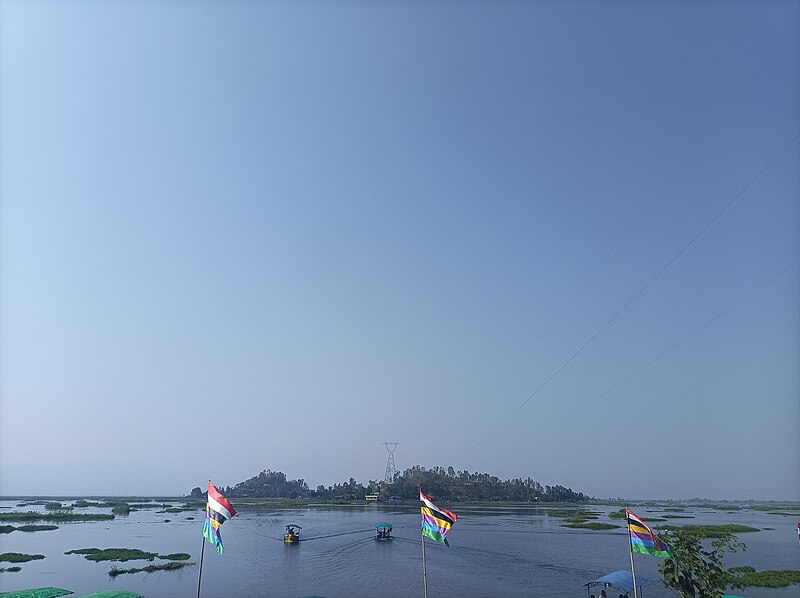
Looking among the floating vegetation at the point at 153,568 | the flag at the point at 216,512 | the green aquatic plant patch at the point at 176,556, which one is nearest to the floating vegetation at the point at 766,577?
the flag at the point at 216,512

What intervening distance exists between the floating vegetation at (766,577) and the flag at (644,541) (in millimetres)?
22405

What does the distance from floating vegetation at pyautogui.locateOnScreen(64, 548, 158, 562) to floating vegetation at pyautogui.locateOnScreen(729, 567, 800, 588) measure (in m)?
51.8

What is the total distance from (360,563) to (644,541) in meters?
37.2

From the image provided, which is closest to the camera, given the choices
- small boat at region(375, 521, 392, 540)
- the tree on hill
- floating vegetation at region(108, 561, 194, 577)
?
the tree on hill

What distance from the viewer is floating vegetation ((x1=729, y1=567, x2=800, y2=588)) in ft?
134

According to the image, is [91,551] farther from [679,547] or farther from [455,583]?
[679,547]

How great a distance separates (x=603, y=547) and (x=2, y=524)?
9174cm

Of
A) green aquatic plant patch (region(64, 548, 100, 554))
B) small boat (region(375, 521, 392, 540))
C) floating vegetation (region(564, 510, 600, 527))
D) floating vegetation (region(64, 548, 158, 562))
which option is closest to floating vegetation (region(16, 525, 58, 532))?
green aquatic plant patch (region(64, 548, 100, 554))

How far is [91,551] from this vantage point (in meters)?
56.6

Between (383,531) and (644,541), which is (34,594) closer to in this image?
(644,541)

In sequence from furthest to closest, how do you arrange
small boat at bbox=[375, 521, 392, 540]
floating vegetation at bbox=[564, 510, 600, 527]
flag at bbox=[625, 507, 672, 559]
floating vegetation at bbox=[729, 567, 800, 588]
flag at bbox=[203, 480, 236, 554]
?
floating vegetation at bbox=[564, 510, 600, 527] < small boat at bbox=[375, 521, 392, 540] < floating vegetation at bbox=[729, 567, 800, 588] < flag at bbox=[625, 507, 672, 559] < flag at bbox=[203, 480, 236, 554]

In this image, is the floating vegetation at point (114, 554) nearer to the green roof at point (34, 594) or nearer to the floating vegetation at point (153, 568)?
the floating vegetation at point (153, 568)

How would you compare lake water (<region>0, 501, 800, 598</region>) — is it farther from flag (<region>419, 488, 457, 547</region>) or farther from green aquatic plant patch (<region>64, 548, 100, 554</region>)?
flag (<region>419, 488, 457, 547</region>)

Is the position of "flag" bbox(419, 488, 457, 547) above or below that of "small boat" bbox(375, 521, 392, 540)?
above
